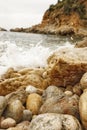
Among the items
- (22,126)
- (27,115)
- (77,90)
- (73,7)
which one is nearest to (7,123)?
(22,126)

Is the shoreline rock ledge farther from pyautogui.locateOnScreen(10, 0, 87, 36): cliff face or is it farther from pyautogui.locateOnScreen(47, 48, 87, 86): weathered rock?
pyautogui.locateOnScreen(10, 0, 87, 36): cliff face

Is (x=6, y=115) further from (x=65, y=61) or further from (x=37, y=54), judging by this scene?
(x=37, y=54)

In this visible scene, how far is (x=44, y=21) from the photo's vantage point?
247 ft

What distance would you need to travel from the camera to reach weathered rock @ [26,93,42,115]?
477cm

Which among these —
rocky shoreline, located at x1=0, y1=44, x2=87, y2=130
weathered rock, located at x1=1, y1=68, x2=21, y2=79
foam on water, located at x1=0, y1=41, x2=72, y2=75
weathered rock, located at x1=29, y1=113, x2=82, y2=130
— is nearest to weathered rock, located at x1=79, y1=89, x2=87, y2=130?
rocky shoreline, located at x1=0, y1=44, x2=87, y2=130

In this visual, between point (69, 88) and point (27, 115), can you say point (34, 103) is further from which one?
point (69, 88)

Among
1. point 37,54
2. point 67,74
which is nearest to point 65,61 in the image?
point 67,74

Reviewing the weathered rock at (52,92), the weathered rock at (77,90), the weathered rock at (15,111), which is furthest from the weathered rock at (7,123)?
the weathered rock at (77,90)

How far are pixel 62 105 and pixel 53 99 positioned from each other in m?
0.30

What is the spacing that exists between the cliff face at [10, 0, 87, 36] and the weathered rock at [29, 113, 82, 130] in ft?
177

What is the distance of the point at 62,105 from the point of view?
4352mm

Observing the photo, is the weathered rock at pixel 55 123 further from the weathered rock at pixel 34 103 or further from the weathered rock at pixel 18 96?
the weathered rock at pixel 18 96

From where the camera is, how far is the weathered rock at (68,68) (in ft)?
17.3

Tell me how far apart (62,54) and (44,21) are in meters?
70.3
